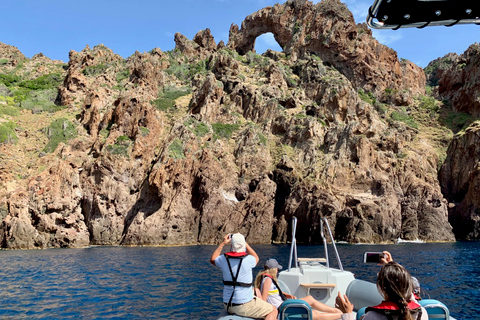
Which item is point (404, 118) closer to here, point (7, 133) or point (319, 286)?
point (319, 286)

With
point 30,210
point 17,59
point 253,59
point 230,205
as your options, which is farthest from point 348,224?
point 17,59

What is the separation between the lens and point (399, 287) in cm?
346

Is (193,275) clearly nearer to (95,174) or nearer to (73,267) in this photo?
(73,267)

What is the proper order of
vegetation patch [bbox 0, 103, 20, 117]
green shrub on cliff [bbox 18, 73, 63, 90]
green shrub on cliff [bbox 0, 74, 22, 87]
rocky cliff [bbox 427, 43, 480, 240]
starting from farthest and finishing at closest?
green shrub on cliff [bbox 0, 74, 22, 87]
green shrub on cliff [bbox 18, 73, 63, 90]
vegetation patch [bbox 0, 103, 20, 117]
rocky cliff [bbox 427, 43, 480, 240]

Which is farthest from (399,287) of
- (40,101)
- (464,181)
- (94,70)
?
(94,70)

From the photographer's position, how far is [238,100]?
69375mm

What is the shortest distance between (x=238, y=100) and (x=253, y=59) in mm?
19216

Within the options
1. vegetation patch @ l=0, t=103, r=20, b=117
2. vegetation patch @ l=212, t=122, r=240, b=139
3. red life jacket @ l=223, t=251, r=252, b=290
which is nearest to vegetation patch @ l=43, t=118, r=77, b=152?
vegetation patch @ l=0, t=103, r=20, b=117

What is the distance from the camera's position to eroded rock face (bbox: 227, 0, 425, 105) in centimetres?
7981

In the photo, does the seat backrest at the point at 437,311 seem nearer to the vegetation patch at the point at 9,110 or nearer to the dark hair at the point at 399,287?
the dark hair at the point at 399,287

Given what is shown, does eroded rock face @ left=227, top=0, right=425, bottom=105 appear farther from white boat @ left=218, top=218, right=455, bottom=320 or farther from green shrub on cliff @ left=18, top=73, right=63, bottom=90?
white boat @ left=218, top=218, right=455, bottom=320

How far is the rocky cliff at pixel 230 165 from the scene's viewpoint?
160 feet

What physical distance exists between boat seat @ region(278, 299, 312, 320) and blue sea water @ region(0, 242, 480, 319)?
6743 mm

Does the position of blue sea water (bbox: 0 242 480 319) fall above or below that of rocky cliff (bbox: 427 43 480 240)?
below
